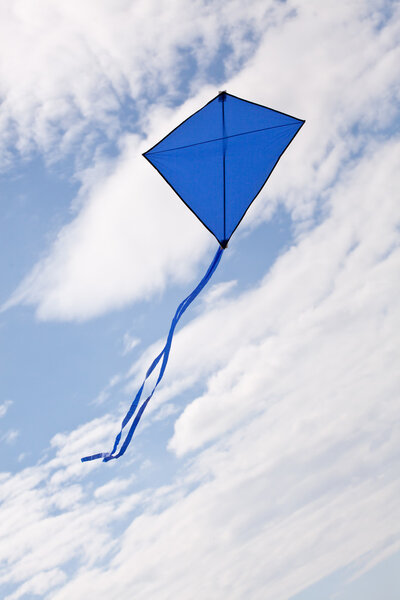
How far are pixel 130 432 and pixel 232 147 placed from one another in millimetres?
7291

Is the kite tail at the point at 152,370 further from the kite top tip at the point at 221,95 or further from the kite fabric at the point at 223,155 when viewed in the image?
the kite top tip at the point at 221,95

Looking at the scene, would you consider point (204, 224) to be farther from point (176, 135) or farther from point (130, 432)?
point (130, 432)

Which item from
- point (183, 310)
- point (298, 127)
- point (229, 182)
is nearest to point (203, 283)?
point (183, 310)

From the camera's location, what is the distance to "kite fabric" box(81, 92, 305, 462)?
11.8 meters

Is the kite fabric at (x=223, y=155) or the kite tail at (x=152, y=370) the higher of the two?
the kite fabric at (x=223, y=155)

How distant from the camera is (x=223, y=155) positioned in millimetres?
12250

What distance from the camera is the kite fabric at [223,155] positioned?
38.8 ft

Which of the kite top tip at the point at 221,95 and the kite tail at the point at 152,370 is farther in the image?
the kite top tip at the point at 221,95

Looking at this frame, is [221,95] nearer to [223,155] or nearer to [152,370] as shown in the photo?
[223,155]

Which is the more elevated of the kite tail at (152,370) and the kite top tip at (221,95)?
the kite top tip at (221,95)

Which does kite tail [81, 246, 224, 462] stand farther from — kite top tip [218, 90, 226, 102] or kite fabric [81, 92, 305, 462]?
kite top tip [218, 90, 226, 102]

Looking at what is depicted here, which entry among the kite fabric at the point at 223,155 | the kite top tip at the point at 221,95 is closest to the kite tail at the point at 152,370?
the kite fabric at the point at 223,155

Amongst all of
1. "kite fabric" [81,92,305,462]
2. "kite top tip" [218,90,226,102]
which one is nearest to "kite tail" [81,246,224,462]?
"kite fabric" [81,92,305,462]

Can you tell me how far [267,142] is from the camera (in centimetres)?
1230
